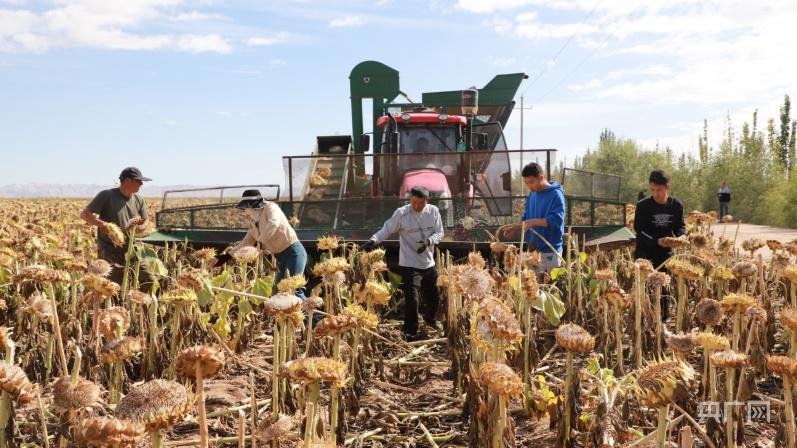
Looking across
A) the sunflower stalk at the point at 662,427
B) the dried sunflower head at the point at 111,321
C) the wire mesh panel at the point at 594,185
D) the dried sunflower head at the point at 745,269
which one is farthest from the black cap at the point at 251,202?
the wire mesh panel at the point at 594,185

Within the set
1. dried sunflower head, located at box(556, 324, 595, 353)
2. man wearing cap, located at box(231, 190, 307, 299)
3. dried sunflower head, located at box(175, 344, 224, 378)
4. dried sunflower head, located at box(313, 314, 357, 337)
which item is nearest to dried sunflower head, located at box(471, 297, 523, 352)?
dried sunflower head, located at box(556, 324, 595, 353)

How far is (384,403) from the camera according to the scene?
14.1 ft

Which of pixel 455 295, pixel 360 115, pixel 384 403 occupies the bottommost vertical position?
pixel 384 403

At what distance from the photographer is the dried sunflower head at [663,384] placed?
1885 millimetres

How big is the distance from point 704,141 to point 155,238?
48112 mm

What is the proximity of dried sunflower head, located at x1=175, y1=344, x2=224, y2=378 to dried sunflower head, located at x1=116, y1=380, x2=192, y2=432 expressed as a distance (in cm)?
23

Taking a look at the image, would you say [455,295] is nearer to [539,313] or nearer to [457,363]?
[457,363]

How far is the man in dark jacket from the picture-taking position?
6.34 m

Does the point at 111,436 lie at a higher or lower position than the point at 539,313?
higher

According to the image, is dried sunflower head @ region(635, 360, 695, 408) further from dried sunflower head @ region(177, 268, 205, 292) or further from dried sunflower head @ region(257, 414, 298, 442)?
dried sunflower head @ region(177, 268, 205, 292)

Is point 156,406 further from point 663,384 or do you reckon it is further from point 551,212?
point 551,212

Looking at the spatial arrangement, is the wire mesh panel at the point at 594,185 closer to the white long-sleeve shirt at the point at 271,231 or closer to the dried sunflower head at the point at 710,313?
the white long-sleeve shirt at the point at 271,231

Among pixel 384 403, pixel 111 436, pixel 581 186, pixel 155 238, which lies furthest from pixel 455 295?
pixel 581 186

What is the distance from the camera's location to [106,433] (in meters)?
1.48
